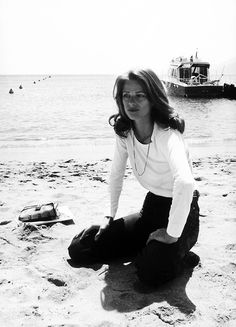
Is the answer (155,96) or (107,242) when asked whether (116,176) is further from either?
(155,96)

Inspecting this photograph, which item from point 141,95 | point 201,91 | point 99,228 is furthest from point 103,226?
point 201,91

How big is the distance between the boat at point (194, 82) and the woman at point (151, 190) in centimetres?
2940

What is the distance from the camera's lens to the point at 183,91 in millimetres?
31797

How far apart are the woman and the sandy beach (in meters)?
0.16

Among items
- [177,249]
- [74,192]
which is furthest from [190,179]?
[74,192]

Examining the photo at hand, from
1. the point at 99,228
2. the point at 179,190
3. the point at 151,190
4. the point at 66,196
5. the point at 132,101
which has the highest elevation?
the point at 132,101

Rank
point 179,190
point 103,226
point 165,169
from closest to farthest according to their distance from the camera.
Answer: point 179,190 < point 165,169 < point 103,226

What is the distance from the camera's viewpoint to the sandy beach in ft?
7.21

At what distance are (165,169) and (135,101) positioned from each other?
573 mm

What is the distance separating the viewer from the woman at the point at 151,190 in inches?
93.6

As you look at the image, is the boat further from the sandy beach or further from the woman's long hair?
the woman's long hair

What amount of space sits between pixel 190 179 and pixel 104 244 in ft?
3.48

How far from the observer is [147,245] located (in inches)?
103

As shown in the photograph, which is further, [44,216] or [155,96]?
[44,216]
